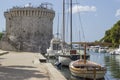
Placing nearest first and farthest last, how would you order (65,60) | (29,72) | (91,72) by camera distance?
(29,72) < (91,72) < (65,60)

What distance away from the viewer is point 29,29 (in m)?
70.3

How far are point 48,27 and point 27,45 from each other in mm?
5703

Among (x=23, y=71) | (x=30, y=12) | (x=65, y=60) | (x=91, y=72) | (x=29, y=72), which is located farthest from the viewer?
(x=30, y=12)

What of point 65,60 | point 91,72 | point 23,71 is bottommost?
point 65,60

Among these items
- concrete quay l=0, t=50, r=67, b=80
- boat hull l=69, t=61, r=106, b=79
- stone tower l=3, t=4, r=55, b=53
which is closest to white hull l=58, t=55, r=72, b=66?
concrete quay l=0, t=50, r=67, b=80

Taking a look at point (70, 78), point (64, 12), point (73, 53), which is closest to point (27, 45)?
point (64, 12)

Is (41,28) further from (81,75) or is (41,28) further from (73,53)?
(81,75)

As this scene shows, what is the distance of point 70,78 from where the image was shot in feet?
86.8

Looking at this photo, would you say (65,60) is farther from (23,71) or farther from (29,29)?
(29,29)

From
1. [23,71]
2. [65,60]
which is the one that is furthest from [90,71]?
[65,60]

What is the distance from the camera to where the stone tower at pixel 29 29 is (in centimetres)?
6981

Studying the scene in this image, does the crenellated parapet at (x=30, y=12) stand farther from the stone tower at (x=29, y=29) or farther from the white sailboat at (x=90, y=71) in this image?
the white sailboat at (x=90, y=71)

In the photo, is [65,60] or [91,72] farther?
[65,60]

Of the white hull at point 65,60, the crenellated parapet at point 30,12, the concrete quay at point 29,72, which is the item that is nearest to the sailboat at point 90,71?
the concrete quay at point 29,72
